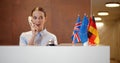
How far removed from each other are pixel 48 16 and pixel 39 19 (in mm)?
144

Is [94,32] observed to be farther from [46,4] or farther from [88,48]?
[46,4]

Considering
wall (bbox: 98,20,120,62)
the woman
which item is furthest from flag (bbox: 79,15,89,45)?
wall (bbox: 98,20,120,62)

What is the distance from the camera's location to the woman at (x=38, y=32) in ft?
9.75

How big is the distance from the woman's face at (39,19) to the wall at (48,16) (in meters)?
0.08

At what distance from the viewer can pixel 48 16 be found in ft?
10.0

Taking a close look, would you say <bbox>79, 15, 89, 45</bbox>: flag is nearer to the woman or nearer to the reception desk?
the reception desk

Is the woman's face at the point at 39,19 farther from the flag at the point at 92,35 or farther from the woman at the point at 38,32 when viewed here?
the flag at the point at 92,35

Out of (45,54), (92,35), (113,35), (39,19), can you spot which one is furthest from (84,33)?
(113,35)

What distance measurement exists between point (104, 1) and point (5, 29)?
223cm

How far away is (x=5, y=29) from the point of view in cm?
307

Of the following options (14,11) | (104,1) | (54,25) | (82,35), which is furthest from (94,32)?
(104,1)

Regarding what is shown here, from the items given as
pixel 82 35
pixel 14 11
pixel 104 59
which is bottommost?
pixel 104 59

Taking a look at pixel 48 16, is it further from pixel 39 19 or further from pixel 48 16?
pixel 39 19

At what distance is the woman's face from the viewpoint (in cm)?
299
